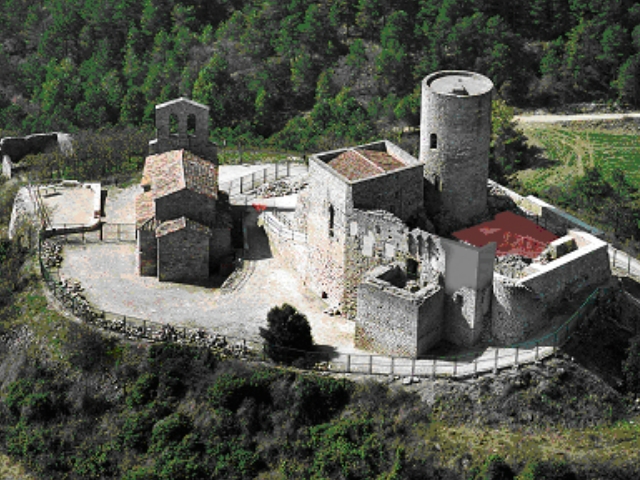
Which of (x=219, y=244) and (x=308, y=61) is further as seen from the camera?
(x=308, y=61)

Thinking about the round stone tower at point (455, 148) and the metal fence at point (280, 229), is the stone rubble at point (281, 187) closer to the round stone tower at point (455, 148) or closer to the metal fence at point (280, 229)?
the metal fence at point (280, 229)

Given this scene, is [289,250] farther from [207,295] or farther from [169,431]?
[169,431]

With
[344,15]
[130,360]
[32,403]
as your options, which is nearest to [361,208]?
[130,360]

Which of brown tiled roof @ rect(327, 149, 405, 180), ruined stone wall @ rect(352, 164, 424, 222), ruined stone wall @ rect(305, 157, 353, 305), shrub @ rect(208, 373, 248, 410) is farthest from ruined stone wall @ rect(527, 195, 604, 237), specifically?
shrub @ rect(208, 373, 248, 410)

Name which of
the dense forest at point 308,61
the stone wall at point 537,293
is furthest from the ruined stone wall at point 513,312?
the dense forest at point 308,61

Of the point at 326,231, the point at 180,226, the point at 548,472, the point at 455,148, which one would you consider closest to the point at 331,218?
the point at 326,231

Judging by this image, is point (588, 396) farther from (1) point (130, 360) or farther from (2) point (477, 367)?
(1) point (130, 360)

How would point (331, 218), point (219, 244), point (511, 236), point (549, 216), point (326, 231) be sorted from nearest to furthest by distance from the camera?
1. point (511, 236)
2. point (331, 218)
3. point (326, 231)
4. point (219, 244)
5. point (549, 216)
